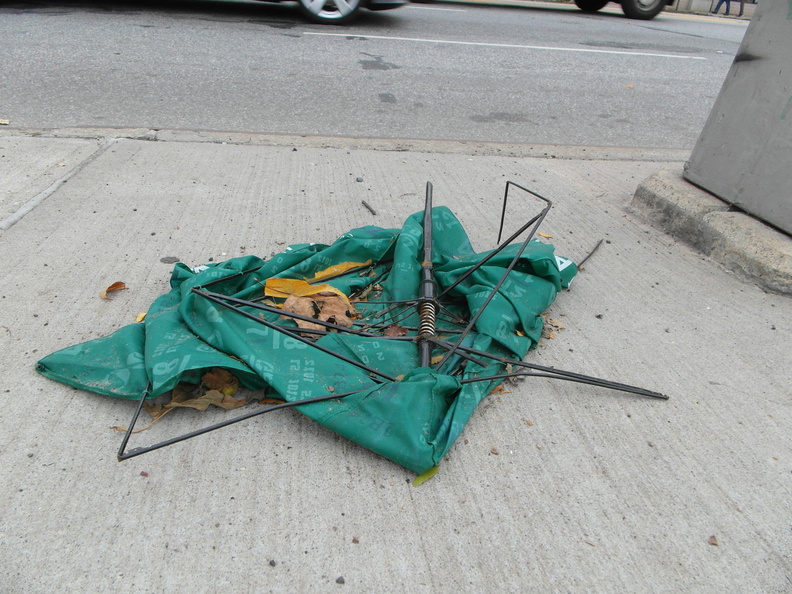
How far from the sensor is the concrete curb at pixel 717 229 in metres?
2.88

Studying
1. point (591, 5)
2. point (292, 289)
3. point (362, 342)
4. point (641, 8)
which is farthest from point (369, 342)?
point (591, 5)

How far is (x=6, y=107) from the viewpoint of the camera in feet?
14.9

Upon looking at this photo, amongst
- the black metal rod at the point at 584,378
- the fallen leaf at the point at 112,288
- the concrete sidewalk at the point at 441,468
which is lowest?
the fallen leaf at the point at 112,288

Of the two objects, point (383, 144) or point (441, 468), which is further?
point (383, 144)

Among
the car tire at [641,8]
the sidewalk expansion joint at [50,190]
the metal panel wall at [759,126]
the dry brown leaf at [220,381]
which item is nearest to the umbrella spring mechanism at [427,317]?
the dry brown leaf at [220,381]

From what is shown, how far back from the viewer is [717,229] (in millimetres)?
3123

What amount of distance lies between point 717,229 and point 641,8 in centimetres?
1117

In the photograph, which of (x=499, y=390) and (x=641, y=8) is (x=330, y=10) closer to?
(x=641, y=8)

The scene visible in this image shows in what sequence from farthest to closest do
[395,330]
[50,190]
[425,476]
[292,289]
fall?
[50,190] → [292,289] → [395,330] → [425,476]

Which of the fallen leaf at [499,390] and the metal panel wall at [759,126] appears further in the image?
the metal panel wall at [759,126]

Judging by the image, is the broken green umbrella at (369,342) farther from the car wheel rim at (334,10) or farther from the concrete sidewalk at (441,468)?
the car wheel rim at (334,10)

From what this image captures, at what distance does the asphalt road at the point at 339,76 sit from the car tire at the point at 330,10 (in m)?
0.17

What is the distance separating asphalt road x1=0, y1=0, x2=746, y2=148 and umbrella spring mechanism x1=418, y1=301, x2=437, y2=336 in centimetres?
272

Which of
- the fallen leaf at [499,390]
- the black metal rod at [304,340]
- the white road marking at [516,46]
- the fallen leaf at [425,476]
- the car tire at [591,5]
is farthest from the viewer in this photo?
the car tire at [591,5]
